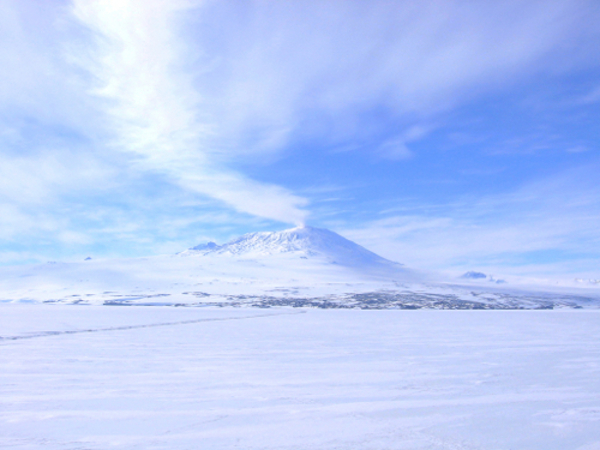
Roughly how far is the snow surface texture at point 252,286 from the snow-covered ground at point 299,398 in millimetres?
50546

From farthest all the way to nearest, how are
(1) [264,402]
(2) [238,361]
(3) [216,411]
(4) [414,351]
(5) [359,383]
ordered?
Result: (4) [414,351]
(2) [238,361]
(5) [359,383]
(1) [264,402]
(3) [216,411]

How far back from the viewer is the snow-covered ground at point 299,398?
563cm

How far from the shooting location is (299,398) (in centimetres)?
756

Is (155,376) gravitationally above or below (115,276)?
below

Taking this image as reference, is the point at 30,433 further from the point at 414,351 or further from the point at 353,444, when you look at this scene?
the point at 414,351

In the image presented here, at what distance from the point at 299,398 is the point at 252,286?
302 feet

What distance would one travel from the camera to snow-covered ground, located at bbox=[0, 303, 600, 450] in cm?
563

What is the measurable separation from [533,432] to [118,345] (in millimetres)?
12804

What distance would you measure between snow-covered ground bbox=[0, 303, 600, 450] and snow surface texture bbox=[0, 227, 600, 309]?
50.5 metres

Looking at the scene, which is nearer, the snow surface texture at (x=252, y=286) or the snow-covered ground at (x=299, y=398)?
the snow-covered ground at (x=299, y=398)

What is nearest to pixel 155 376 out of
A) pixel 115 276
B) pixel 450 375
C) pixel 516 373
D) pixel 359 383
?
pixel 359 383

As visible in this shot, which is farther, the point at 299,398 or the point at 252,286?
the point at 252,286

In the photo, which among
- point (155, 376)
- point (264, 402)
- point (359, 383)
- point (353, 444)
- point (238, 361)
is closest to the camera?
point (353, 444)

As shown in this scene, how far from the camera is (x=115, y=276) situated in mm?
122062
